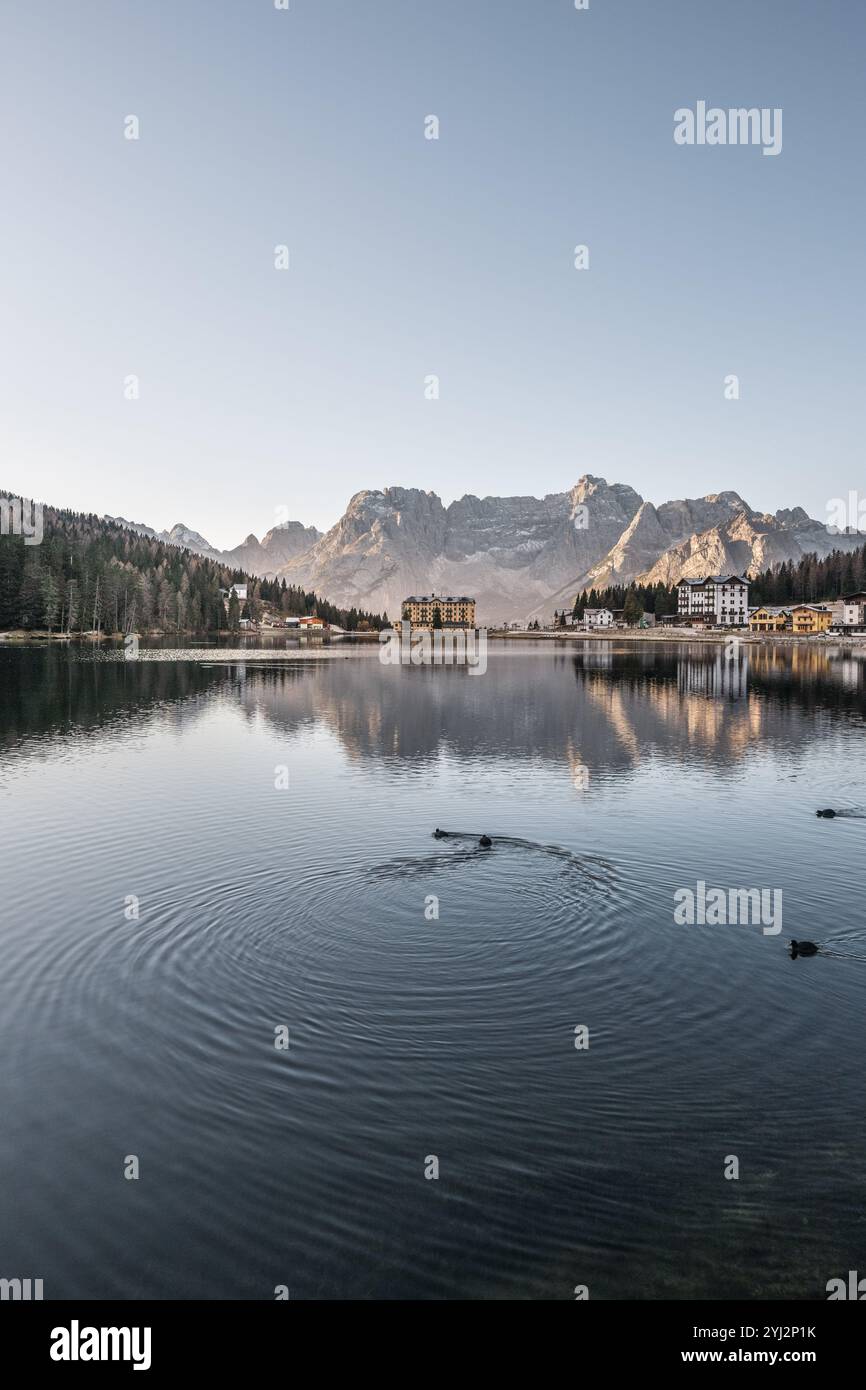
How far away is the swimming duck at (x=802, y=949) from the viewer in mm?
26500

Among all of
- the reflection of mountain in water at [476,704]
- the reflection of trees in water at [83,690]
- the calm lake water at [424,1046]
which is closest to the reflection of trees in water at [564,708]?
the reflection of mountain in water at [476,704]

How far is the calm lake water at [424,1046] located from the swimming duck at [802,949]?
37 cm

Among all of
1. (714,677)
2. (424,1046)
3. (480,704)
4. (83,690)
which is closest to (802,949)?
(424,1046)

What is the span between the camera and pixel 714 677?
477ft

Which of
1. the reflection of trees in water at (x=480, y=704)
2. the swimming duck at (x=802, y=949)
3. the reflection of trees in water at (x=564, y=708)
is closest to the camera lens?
the swimming duck at (x=802, y=949)

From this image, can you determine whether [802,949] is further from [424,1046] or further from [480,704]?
[480,704]

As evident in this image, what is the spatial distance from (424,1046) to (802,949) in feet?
44.4

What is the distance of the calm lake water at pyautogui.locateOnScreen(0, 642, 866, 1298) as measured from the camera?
1399 centimetres

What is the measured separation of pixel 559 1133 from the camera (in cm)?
1697

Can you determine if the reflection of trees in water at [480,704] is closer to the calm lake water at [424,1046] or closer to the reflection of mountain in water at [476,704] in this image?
the reflection of mountain in water at [476,704]

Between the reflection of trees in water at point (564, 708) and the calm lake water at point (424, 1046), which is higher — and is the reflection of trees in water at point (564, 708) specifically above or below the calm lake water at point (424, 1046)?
above

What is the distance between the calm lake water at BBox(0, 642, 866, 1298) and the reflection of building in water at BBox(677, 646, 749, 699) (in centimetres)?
7181
